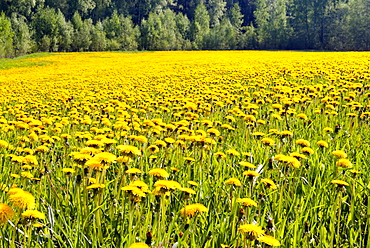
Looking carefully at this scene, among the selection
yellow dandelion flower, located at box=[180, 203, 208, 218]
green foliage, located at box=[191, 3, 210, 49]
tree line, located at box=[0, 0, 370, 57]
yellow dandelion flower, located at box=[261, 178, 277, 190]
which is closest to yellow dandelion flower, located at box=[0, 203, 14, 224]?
yellow dandelion flower, located at box=[180, 203, 208, 218]

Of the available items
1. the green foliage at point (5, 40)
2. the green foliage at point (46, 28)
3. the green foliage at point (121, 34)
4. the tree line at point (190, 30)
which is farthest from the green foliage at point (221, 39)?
the green foliage at point (5, 40)

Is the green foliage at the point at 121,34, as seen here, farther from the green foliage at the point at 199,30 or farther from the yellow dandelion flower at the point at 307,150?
the yellow dandelion flower at the point at 307,150

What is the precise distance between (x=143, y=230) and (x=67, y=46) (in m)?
61.9

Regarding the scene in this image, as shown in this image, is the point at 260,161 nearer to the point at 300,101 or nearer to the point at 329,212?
the point at 329,212

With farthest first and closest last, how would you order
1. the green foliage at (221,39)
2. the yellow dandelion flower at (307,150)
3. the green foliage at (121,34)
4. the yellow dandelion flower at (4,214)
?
the green foliage at (221,39), the green foliage at (121,34), the yellow dandelion flower at (307,150), the yellow dandelion flower at (4,214)

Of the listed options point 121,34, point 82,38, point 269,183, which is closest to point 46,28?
point 82,38

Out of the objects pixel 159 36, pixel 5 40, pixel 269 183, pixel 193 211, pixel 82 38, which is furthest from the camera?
pixel 159 36

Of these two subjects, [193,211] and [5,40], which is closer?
[193,211]

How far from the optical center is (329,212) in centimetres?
187

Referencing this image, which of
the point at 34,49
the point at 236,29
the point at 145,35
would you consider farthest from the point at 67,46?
the point at 236,29

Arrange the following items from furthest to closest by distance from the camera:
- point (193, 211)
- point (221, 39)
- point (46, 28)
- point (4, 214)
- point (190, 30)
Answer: point (190, 30), point (221, 39), point (46, 28), point (193, 211), point (4, 214)

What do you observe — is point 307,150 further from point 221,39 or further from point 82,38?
point 221,39

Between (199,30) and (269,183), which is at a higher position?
(199,30)

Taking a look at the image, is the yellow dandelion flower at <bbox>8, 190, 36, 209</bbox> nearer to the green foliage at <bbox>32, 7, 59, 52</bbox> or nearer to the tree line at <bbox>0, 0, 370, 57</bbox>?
the tree line at <bbox>0, 0, 370, 57</bbox>
